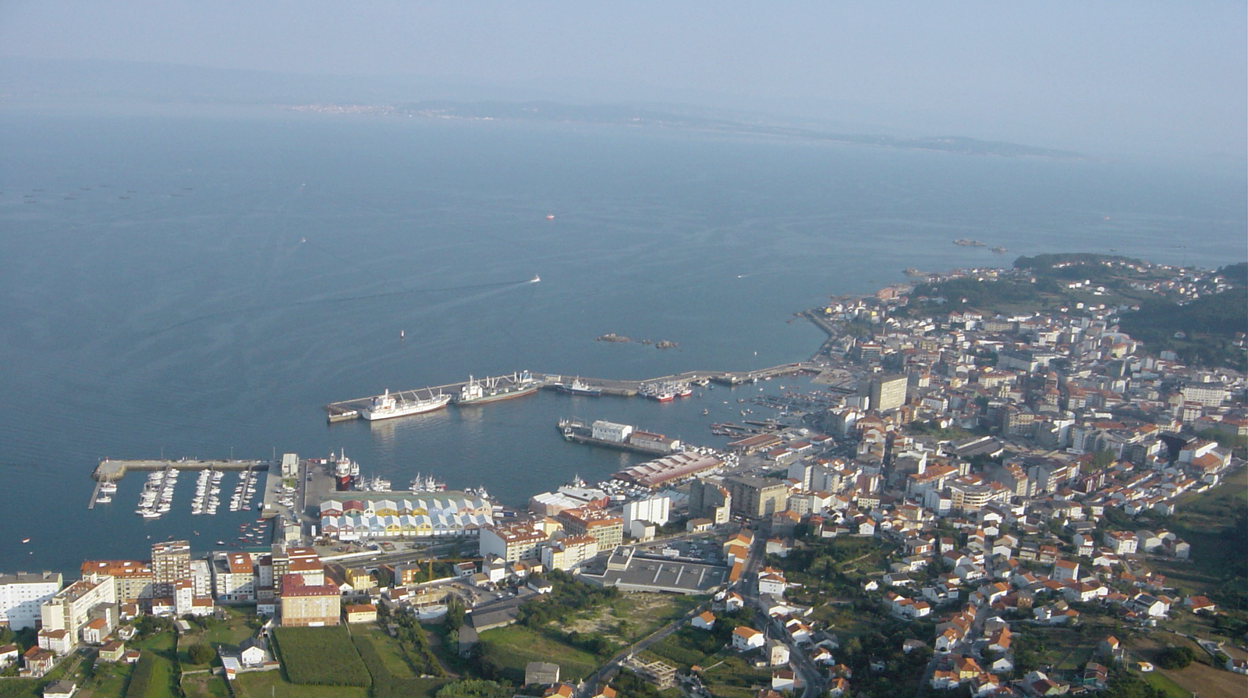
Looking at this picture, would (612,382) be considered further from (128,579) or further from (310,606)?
(128,579)

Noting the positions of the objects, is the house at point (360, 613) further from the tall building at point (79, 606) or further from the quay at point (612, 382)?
the quay at point (612, 382)

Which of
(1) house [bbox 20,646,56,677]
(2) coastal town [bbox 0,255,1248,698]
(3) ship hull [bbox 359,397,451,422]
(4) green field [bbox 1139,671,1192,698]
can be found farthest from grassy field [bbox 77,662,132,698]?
(4) green field [bbox 1139,671,1192,698]

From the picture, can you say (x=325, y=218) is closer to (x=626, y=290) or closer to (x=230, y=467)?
(x=626, y=290)

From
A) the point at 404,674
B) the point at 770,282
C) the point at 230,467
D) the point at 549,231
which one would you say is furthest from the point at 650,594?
the point at 549,231

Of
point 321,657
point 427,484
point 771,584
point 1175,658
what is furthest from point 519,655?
point 1175,658

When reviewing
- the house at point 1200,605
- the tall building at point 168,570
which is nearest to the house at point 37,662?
the tall building at point 168,570

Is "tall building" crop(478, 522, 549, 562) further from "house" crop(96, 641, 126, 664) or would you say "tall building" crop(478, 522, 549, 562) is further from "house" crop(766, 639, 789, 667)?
"house" crop(96, 641, 126, 664)
